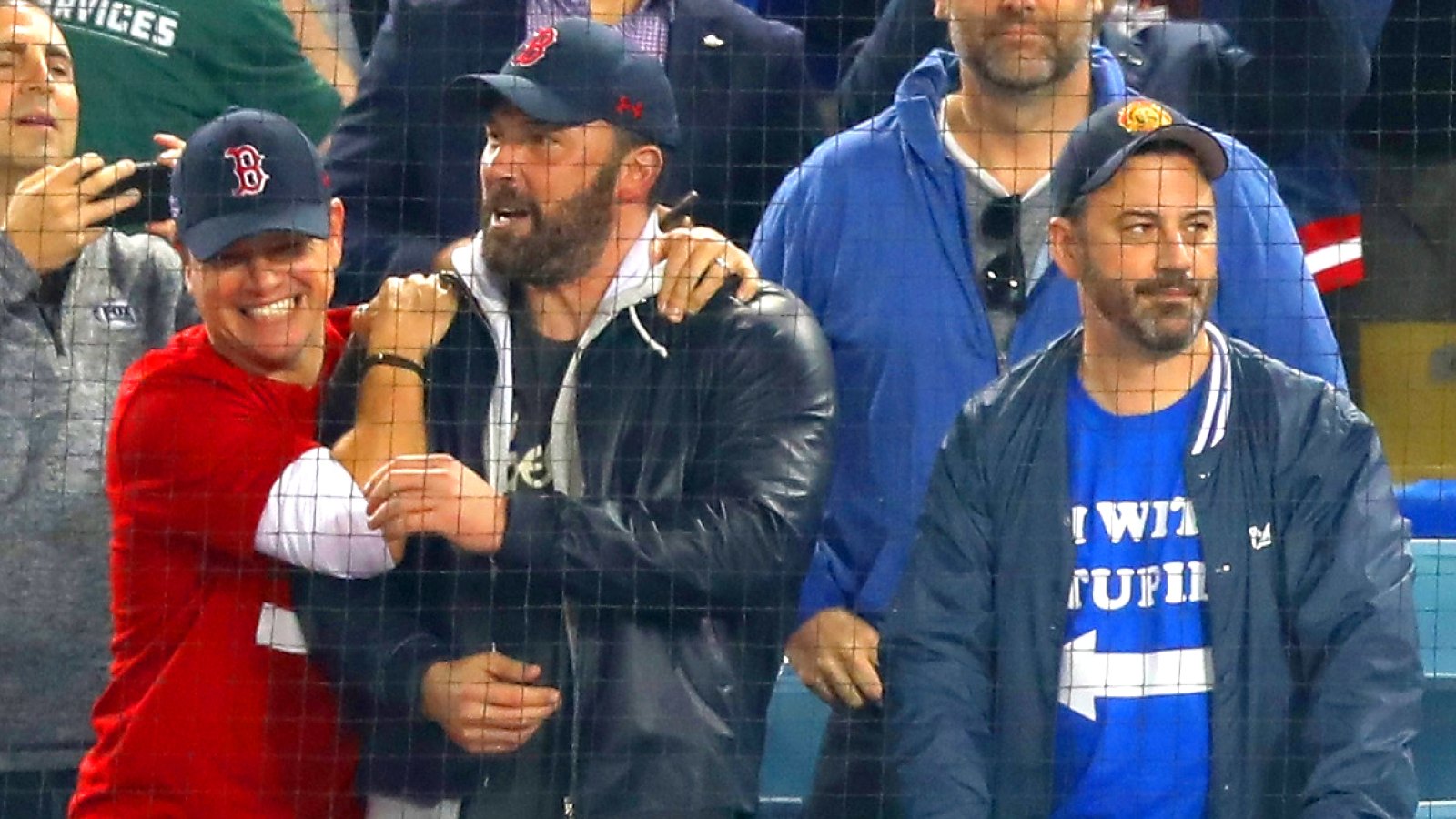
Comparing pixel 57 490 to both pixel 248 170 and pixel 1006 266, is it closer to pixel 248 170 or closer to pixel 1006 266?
pixel 248 170

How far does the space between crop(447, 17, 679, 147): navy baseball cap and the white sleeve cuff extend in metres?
0.59

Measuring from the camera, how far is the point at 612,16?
4172mm

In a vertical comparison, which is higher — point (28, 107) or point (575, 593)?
point (28, 107)

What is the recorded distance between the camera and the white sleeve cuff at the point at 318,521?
3432 mm

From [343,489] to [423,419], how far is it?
0.52 feet

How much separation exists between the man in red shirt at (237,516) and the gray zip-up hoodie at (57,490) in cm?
17

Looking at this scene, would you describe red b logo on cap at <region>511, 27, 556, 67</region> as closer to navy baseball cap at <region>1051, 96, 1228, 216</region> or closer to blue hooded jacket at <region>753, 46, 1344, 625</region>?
blue hooded jacket at <region>753, 46, 1344, 625</region>

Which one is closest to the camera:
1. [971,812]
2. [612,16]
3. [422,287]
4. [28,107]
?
[971,812]

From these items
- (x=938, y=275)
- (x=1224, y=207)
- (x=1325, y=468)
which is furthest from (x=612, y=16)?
(x=1325, y=468)

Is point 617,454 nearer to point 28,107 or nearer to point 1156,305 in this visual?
point 1156,305

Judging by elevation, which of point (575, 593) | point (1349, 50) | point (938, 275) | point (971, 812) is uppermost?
point (1349, 50)

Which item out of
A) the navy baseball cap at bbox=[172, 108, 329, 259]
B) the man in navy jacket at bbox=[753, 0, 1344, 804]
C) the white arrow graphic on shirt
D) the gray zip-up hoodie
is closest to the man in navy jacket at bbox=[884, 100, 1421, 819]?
the white arrow graphic on shirt

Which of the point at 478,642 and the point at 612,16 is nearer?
the point at 478,642

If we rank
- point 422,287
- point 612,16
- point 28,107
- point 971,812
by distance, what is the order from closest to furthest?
point 971,812, point 422,287, point 28,107, point 612,16
